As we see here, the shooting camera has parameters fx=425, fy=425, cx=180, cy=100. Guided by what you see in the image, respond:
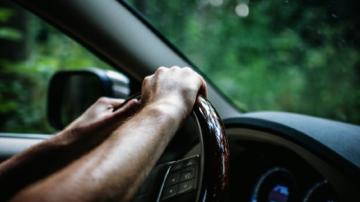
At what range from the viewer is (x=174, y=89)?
129cm

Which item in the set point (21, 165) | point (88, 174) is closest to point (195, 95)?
point (88, 174)

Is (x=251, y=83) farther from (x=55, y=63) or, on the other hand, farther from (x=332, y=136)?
(x=332, y=136)

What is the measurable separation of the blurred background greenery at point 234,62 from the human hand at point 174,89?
8.03 ft

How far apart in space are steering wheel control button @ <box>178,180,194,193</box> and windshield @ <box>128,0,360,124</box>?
60.0 inches

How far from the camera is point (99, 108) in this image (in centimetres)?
170

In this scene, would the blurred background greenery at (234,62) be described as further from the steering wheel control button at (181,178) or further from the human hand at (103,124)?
the steering wheel control button at (181,178)

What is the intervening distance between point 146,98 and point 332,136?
800 millimetres

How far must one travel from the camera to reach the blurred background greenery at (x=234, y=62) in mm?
5309

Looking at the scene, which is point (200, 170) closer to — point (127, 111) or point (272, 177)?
point (127, 111)

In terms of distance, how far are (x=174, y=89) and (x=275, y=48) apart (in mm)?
7083

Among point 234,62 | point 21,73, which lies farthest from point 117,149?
point 234,62

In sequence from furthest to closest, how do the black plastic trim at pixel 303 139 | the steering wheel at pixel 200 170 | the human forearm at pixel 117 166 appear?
the black plastic trim at pixel 303 139 < the steering wheel at pixel 200 170 < the human forearm at pixel 117 166

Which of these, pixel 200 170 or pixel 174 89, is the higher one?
pixel 174 89

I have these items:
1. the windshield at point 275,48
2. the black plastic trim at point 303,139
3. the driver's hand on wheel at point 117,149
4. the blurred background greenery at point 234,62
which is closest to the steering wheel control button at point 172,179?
the driver's hand on wheel at point 117,149
